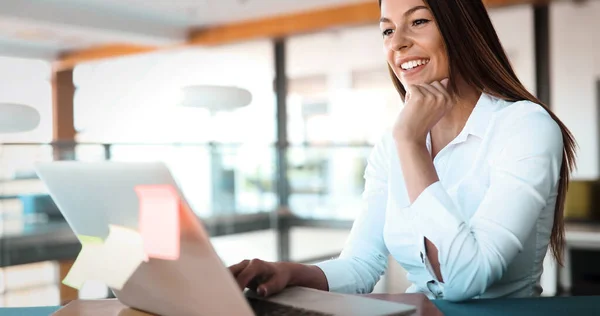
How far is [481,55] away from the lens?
1.20 metres

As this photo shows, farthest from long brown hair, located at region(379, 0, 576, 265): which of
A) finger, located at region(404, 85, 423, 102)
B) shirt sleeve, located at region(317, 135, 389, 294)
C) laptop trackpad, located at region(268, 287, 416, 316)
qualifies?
laptop trackpad, located at region(268, 287, 416, 316)

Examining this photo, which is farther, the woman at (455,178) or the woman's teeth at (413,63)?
the woman's teeth at (413,63)

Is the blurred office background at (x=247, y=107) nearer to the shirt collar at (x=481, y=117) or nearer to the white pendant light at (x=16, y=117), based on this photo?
the white pendant light at (x=16, y=117)

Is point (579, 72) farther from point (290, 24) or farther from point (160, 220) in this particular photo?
point (160, 220)

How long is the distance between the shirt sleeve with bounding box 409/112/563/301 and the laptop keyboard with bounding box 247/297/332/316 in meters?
0.28

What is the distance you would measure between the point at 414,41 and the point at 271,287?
0.61 metres

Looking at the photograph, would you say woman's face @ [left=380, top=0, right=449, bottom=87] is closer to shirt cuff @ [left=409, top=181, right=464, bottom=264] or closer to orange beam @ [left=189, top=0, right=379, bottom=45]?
shirt cuff @ [left=409, top=181, right=464, bottom=264]

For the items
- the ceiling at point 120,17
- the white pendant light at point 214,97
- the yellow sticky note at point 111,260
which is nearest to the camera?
the yellow sticky note at point 111,260

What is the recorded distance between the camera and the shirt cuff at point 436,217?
0.99 meters

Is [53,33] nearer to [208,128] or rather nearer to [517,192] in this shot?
[208,128]

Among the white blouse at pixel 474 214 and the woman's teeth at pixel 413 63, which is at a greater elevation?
the woman's teeth at pixel 413 63

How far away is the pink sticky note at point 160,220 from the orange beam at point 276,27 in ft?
18.6

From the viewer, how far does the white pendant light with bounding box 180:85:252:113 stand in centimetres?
206

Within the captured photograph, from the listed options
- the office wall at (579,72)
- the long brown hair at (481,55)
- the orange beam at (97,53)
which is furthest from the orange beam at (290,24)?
the long brown hair at (481,55)
